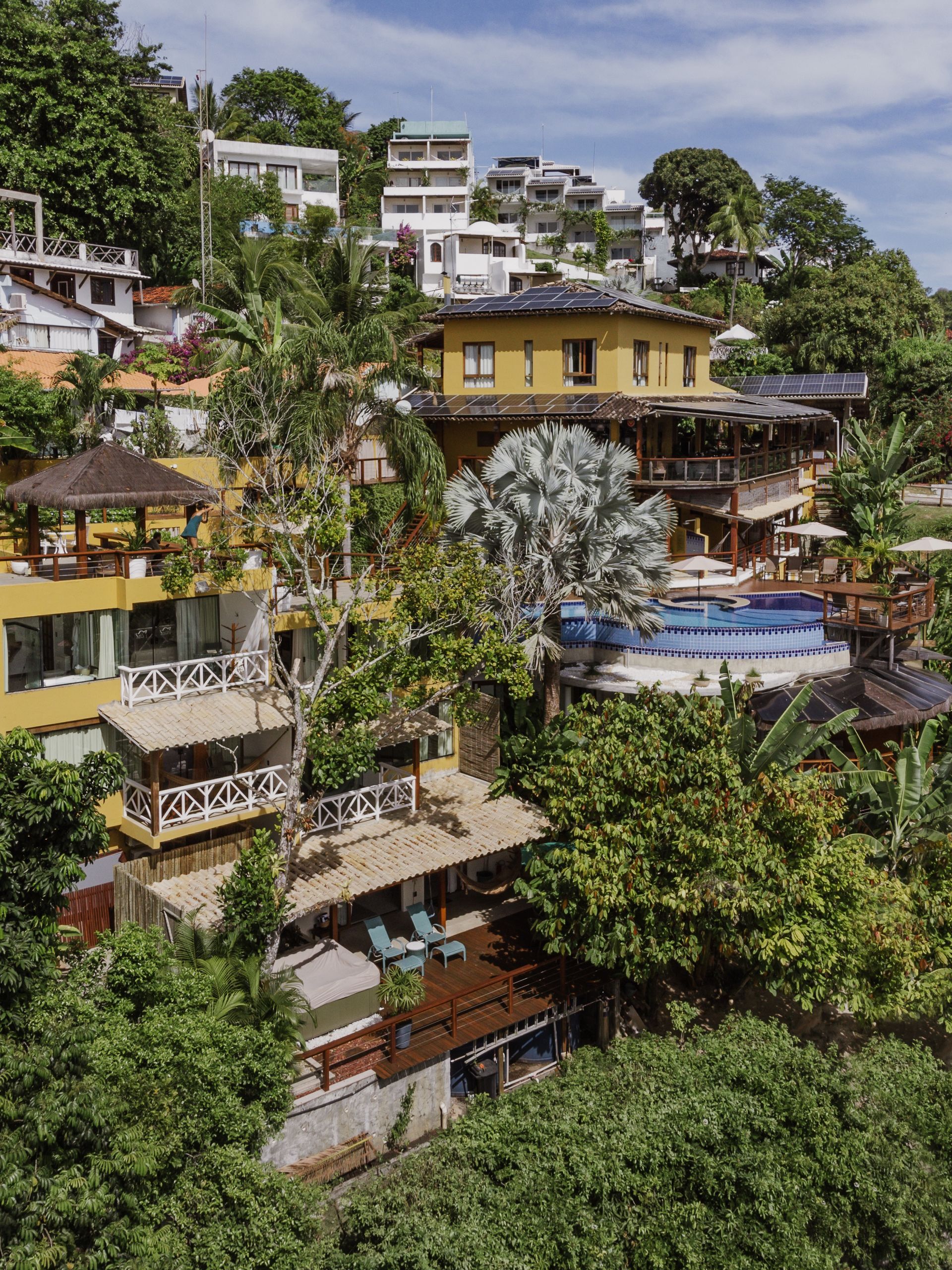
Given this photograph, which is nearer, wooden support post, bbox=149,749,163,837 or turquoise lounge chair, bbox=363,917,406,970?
wooden support post, bbox=149,749,163,837

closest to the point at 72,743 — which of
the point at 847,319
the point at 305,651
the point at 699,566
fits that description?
the point at 305,651

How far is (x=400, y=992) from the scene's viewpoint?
20.4m

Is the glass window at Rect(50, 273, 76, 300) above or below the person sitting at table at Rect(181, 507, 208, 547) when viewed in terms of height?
above

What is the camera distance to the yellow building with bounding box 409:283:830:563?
3562 centimetres

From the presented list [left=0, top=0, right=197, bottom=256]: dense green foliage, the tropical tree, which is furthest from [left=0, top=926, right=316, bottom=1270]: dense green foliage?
[left=0, top=0, right=197, bottom=256]: dense green foliage

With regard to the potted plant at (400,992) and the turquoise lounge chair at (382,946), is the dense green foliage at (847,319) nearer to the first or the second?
the turquoise lounge chair at (382,946)

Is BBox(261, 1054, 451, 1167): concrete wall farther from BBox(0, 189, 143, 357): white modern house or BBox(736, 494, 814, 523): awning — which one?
BBox(0, 189, 143, 357): white modern house

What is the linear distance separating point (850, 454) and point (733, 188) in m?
49.0

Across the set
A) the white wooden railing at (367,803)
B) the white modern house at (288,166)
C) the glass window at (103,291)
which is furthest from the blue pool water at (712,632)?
the white modern house at (288,166)

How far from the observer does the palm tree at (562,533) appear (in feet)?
82.4

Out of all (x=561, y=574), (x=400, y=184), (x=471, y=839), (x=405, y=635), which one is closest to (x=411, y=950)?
(x=471, y=839)

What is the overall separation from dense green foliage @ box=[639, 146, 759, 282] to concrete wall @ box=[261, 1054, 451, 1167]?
84232mm

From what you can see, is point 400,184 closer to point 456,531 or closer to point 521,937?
point 456,531

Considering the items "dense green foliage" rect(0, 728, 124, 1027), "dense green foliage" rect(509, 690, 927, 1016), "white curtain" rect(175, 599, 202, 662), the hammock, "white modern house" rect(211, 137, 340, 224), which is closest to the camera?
"dense green foliage" rect(0, 728, 124, 1027)
